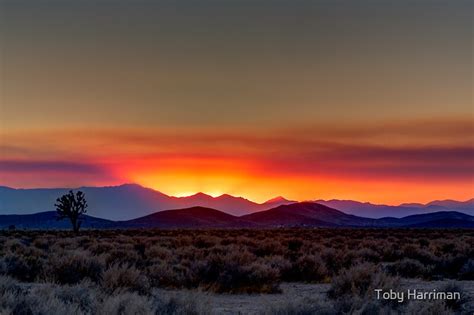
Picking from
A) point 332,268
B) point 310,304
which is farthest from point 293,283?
point 310,304

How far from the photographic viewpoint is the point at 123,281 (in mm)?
14188

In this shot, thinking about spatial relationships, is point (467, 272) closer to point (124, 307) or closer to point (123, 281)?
point (123, 281)

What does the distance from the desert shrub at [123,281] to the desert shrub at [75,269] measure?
2.64 meters

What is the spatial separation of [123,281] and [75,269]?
396 cm

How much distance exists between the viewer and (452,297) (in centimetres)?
1284

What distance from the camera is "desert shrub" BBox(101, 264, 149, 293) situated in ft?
46.1

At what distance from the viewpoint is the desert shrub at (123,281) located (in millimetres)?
14039

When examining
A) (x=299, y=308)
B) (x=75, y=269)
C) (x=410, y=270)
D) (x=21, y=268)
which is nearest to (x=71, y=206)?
(x=21, y=268)

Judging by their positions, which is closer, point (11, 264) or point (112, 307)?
point (112, 307)

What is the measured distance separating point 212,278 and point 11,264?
6.47 metres

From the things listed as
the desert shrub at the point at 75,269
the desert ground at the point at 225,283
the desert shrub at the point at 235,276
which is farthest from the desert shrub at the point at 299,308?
the desert shrub at the point at 75,269

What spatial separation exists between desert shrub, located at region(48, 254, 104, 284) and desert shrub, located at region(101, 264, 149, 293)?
8.66ft

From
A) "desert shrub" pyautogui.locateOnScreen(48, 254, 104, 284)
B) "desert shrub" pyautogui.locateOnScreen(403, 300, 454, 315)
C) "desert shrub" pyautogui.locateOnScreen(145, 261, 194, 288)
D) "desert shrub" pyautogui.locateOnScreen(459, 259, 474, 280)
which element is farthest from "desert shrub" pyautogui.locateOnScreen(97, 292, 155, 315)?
"desert shrub" pyautogui.locateOnScreen(459, 259, 474, 280)

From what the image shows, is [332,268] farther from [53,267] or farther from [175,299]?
[175,299]
